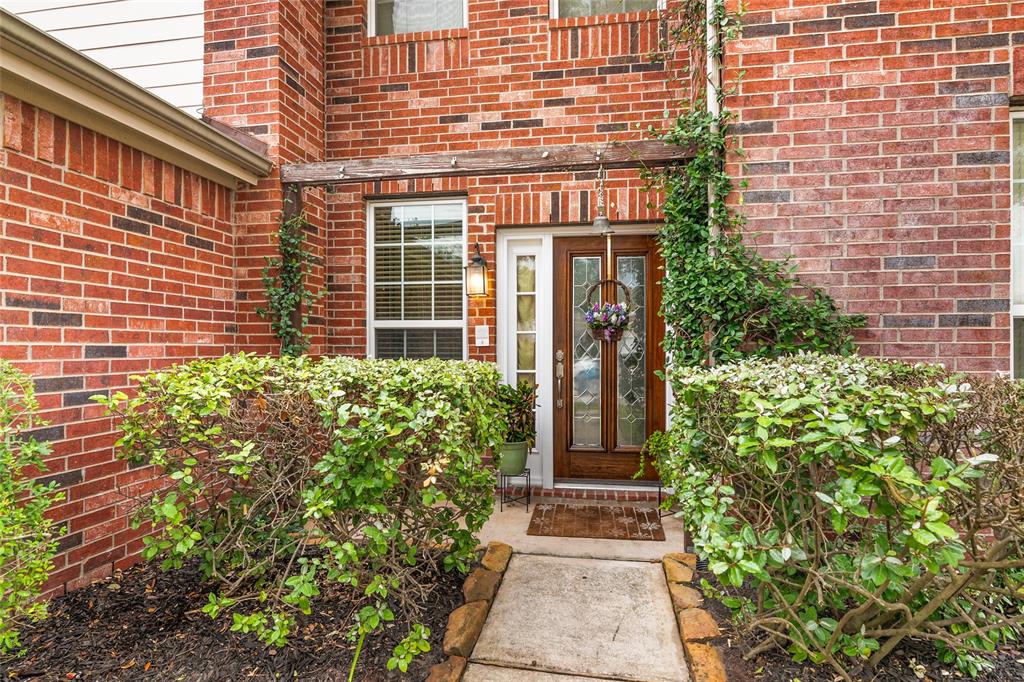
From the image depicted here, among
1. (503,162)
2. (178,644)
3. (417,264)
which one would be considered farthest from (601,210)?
(178,644)

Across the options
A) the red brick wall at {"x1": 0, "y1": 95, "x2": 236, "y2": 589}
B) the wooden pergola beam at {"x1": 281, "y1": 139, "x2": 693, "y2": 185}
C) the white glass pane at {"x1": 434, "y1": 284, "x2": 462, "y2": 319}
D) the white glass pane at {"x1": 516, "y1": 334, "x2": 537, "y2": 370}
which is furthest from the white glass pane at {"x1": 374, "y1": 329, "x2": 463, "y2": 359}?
the red brick wall at {"x1": 0, "y1": 95, "x2": 236, "y2": 589}

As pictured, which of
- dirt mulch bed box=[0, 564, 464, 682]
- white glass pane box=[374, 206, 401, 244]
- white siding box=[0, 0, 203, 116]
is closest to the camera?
dirt mulch bed box=[0, 564, 464, 682]

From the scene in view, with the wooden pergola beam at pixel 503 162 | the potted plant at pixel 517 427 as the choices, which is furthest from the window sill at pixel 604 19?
the potted plant at pixel 517 427

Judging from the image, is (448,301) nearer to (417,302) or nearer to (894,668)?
(417,302)

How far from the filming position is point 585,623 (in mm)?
2420

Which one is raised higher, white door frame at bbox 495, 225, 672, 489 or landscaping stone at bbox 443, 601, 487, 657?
white door frame at bbox 495, 225, 672, 489

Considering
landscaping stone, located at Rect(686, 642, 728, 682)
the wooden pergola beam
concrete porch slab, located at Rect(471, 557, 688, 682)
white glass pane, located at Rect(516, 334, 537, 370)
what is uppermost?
the wooden pergola beam

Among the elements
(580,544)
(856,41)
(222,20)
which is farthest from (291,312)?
(856,41)

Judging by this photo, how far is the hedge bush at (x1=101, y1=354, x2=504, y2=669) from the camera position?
2.03 metres

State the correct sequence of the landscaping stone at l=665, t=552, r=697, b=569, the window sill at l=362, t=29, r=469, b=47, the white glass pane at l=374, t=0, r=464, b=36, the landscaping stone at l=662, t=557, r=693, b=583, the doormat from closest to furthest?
the landscaping stone at l=662, t=557, r=693, b=583, the landscaping stone at l=665, t=552, r=697, b=569, the doormat, the window sill at l=362, t=29, r=469, b=47, the white glass pane at l=374, t=0, r=464, b=36

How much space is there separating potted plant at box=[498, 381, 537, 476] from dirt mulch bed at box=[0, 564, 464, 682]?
59.8 inches

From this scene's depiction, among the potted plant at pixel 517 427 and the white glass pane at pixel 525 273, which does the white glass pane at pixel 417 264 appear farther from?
the potted plant at pixel 517 427

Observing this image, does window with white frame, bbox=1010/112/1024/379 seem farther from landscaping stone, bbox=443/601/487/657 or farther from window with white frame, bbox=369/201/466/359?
window with white frame, bbox=369/201/466/359

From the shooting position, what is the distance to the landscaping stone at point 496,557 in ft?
9.43
